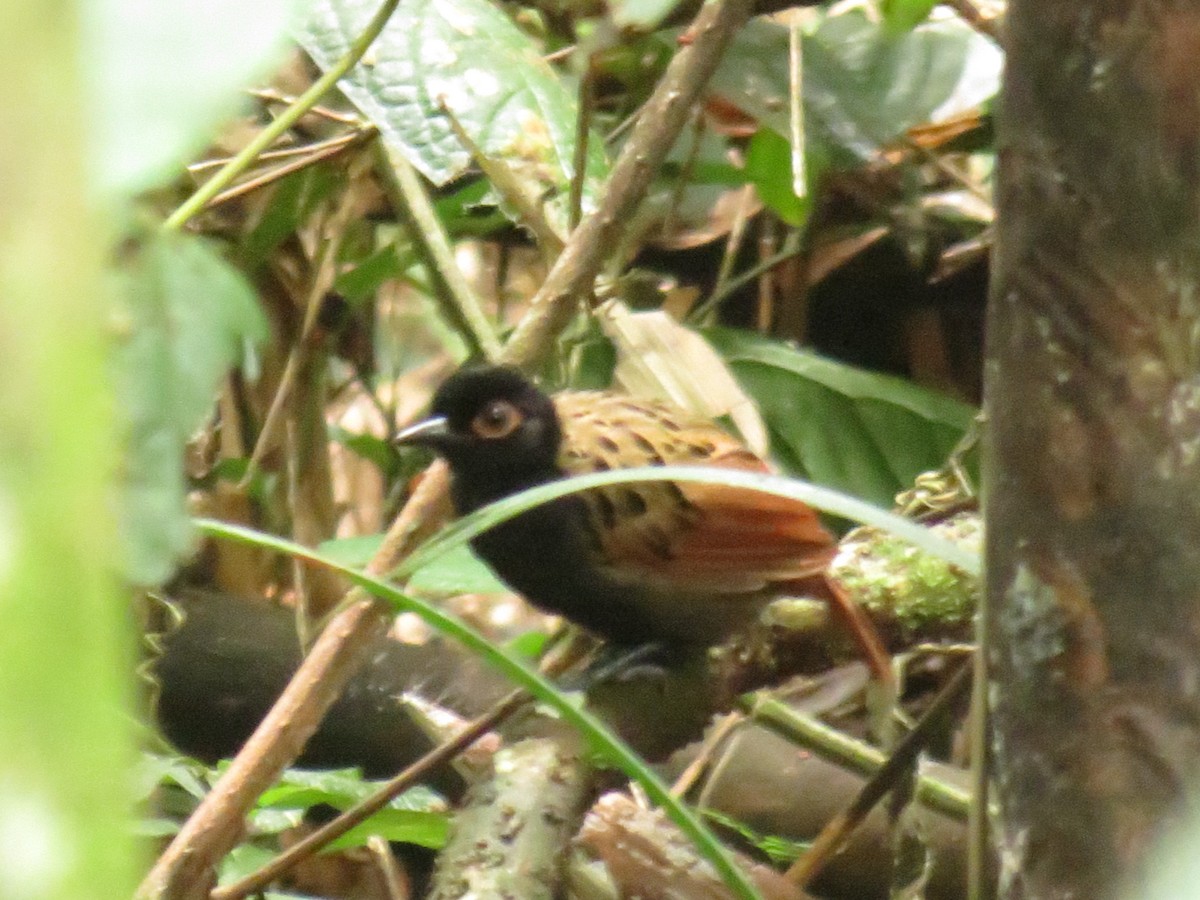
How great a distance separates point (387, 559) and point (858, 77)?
5.83 ft

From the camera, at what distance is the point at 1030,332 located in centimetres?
132

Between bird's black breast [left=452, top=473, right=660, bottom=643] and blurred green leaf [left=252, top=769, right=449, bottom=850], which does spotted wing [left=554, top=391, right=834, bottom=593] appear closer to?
bird's black breast [left=452, top=473, right=660, bottom=643]

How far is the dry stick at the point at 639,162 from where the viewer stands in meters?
2.24

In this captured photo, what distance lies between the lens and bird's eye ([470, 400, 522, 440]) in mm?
2637

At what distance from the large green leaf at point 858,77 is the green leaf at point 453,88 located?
624 millimetres

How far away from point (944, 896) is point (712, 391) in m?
1.00

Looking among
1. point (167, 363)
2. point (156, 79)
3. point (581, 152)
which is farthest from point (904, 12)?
point (156, 79)

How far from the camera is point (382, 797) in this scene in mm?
1868

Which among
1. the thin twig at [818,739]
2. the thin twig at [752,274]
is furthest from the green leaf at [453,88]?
the thin twig at [752,274]

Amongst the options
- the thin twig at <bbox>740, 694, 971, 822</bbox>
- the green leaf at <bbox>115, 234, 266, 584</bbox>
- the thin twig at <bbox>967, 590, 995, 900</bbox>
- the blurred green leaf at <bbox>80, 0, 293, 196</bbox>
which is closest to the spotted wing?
the thin twig at <bbox>740, 694, 971, 822</bbox>

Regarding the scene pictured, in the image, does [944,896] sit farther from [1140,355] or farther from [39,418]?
[39,418]

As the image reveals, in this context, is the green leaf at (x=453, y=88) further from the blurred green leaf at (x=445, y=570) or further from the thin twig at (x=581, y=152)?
the blurred green leaf at (x=445, y=570)

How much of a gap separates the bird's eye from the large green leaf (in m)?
0.90

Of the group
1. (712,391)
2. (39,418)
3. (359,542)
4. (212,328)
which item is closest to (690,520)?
(712,391)
